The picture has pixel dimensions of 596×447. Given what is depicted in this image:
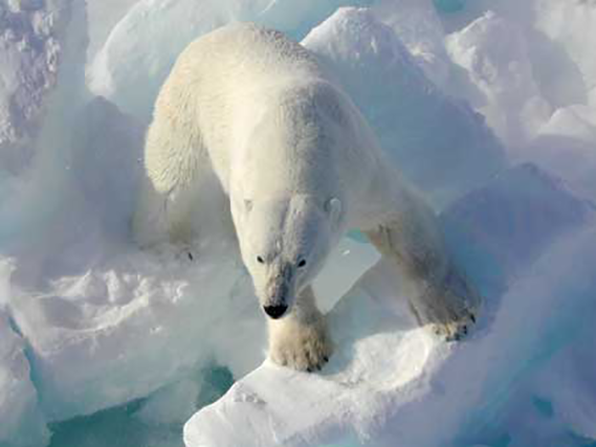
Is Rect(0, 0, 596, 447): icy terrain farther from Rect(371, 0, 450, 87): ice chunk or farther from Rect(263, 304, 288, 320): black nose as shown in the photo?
Rect(263, 304, 288, 320): black nose

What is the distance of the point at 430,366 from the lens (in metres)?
2.15

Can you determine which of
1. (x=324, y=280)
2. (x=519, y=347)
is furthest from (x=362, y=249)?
(x=519, y=347)

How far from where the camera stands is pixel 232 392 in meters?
2.17

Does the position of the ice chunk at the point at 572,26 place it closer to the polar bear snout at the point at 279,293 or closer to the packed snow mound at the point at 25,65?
the packed snow mound at the point at 25,65

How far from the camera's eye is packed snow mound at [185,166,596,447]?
2.09m

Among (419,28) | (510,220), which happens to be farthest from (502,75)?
(510,220)

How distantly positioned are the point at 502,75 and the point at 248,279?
1279 mm

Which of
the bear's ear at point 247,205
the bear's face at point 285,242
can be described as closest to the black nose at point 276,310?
the bear's face at point 285,242

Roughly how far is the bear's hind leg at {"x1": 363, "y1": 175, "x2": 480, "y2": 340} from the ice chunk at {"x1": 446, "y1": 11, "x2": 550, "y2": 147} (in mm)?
792

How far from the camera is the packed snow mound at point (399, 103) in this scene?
9.26 ft

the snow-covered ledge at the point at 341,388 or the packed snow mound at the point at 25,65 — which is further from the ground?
the packed snow mound at the point at 25,65

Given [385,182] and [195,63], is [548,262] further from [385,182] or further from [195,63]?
[195,63]

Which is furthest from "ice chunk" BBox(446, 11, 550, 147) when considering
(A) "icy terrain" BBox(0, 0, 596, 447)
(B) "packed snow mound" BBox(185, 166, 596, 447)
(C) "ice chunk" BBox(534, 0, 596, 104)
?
(B) "packed snow mound" BBox(185, 166, 596, 447)

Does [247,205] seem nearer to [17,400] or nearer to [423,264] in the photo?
[423,264]
